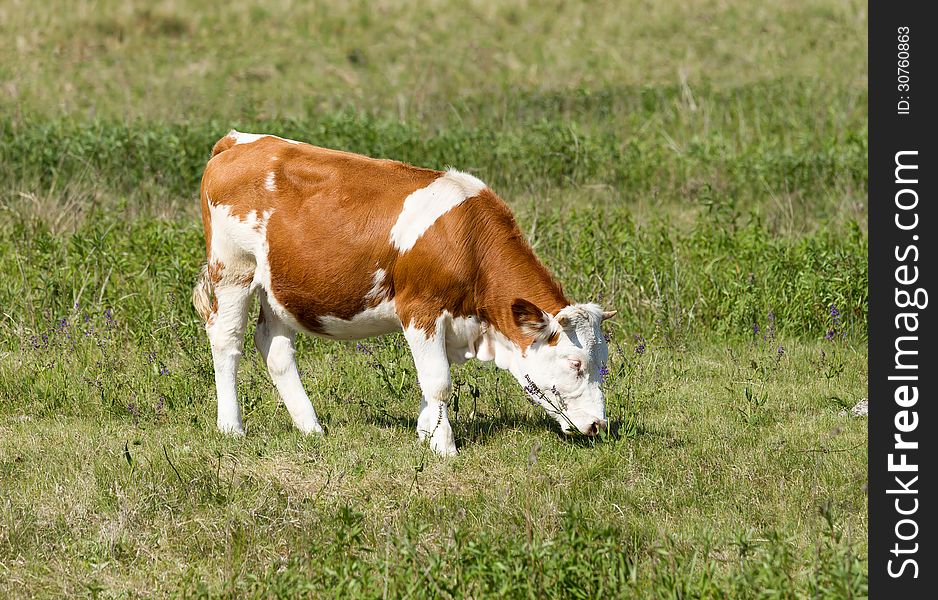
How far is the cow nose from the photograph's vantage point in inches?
273

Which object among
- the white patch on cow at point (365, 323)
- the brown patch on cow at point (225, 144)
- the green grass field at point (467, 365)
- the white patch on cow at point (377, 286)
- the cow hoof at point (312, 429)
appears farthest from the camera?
the brown patch on cow at point (225, 144)

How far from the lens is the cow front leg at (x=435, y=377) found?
694 cm

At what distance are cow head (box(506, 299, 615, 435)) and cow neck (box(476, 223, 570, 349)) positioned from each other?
16 cm

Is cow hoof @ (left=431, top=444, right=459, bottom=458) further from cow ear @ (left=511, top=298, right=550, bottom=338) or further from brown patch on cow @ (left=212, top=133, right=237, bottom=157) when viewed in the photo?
brown patch on cow @ (left=212, top=133, right=237, bottom=157)

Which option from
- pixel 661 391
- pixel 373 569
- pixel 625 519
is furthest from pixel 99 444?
pixel 661 391

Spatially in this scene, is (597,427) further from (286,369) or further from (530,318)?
(286,369)

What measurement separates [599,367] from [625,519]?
1.12 meters

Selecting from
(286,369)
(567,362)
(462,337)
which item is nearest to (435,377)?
(462,337)

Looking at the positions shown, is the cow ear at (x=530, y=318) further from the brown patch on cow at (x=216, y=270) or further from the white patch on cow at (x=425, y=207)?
the brown patch on cow at (x=216, y=270)

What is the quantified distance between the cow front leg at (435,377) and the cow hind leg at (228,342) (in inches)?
46.9

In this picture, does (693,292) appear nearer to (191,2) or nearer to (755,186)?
(755,186)

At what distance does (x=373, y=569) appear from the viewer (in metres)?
5.32

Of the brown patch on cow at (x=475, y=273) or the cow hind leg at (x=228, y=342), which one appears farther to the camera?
the cow hind leg at (x=228, y=342)

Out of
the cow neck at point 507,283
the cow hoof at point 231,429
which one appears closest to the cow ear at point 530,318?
the cow neck at point 507,283
